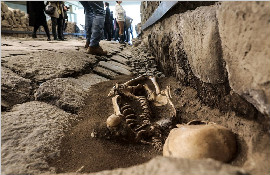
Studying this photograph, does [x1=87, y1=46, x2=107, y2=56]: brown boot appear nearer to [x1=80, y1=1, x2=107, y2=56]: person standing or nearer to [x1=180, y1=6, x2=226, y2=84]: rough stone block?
[x1=80, y1=1, x2=107, y2=56]: person standing

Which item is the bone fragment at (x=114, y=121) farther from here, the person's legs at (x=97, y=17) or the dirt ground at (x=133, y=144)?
the person's legs at (x=97, y=17)

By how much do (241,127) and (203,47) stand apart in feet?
1.88

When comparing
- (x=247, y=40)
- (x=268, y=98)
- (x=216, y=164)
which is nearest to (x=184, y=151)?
(x=216, y=164)

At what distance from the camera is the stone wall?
86 centimetres

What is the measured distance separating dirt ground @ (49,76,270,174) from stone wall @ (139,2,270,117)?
0.08m

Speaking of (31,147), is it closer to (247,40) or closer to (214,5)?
(247,40)

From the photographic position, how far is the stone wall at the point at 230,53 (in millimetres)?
864

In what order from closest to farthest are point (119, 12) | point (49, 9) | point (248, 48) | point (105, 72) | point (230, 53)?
point (248, 48) → point (230, 53) → point (105, 72) → point (49, 9) → point (119, 12)

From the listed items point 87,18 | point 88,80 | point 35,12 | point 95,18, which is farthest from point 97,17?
point 35,12

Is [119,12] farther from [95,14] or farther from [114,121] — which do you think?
[114,121]

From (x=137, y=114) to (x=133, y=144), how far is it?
409mm

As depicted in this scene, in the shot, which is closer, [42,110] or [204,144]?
[204,144]

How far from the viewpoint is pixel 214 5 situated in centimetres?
129

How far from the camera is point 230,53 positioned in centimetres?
110
